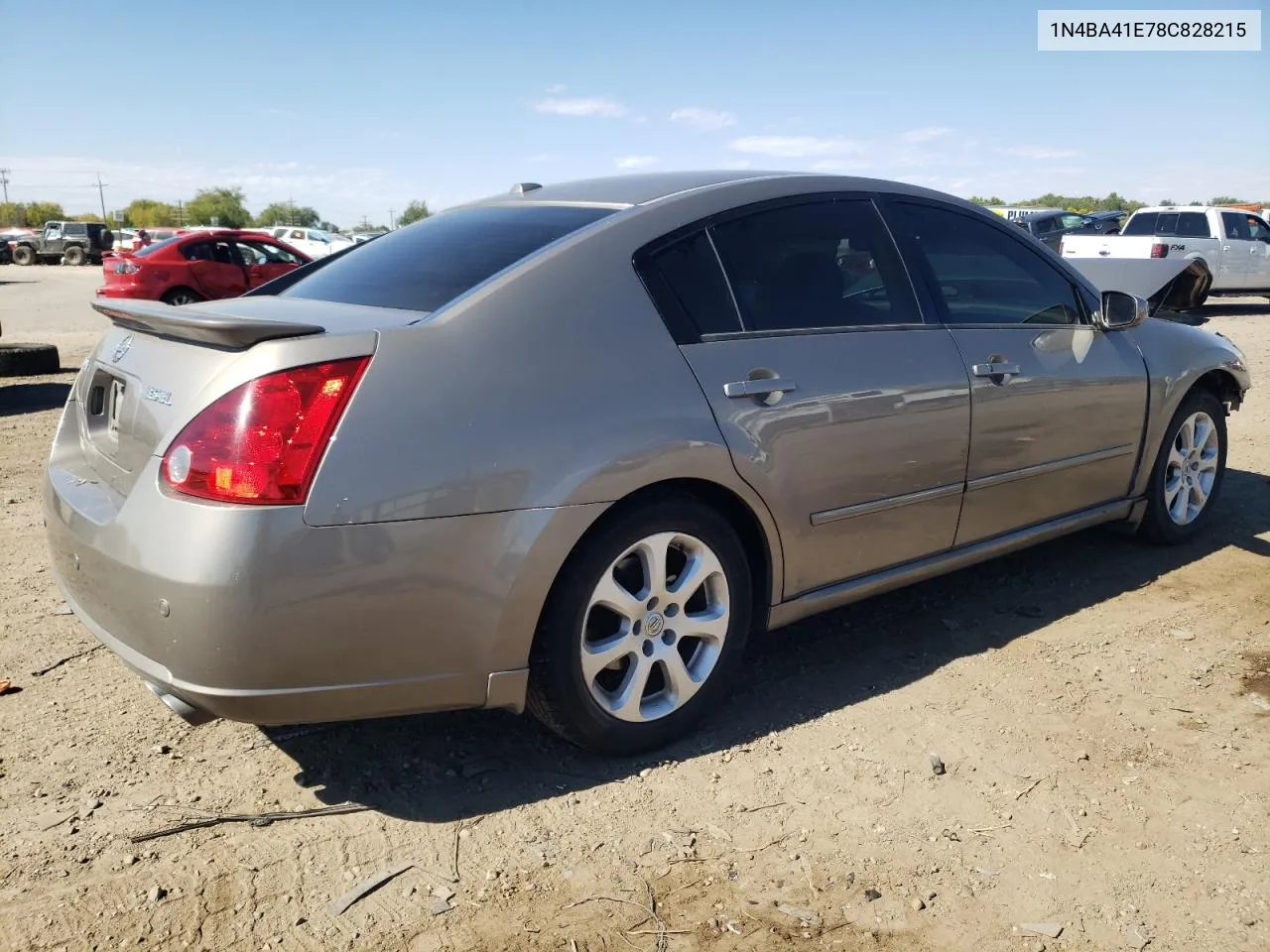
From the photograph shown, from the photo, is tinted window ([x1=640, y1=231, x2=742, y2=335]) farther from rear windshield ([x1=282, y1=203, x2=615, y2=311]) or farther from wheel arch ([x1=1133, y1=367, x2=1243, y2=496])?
wheel arch ([x1=1133, y1=367, x2=1243, y2=496])

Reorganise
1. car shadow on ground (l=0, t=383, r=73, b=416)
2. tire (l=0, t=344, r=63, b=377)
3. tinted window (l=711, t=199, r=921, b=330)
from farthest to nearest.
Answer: tire (l=0, t=344, r=63, b=377)
car shadow on ground (l=0, t=383, r=73, b=416)
tinted window (l=711, t=199, r=921, b=330)

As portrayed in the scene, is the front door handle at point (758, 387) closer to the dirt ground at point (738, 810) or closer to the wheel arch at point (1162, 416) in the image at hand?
the dirt ground at point (738, 810)

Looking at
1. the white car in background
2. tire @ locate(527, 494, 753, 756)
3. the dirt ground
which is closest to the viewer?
the dirt ground

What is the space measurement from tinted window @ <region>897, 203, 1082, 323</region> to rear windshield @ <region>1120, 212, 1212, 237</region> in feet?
52.7

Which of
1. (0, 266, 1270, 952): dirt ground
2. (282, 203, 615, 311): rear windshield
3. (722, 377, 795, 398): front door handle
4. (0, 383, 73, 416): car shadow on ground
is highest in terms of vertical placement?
(282, 203, 615, 311): rear windshield

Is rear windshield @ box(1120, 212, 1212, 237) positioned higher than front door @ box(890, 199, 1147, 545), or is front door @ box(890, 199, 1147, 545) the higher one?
rear windshield @ box(1120, 212, 1212, 237)

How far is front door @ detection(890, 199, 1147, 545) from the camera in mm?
3900

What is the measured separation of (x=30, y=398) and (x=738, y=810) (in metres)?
8.39

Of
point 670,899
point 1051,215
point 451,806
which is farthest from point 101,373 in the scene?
point 1051,215

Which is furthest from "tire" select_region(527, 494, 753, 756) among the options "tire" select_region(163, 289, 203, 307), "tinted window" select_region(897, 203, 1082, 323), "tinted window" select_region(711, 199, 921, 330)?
"tire" select_region(163, 289, 203, 307)

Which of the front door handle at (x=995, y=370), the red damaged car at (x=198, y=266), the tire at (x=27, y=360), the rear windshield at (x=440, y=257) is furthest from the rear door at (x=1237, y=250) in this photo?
the rear windshield at (x=440, y=257)

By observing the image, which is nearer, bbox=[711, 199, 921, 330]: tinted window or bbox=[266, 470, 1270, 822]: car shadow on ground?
bbox=[266, 470, 1270, 822]: car shadow on ground

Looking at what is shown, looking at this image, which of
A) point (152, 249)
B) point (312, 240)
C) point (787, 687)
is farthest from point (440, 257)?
point (312, 240)

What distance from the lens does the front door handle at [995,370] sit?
3.84m
